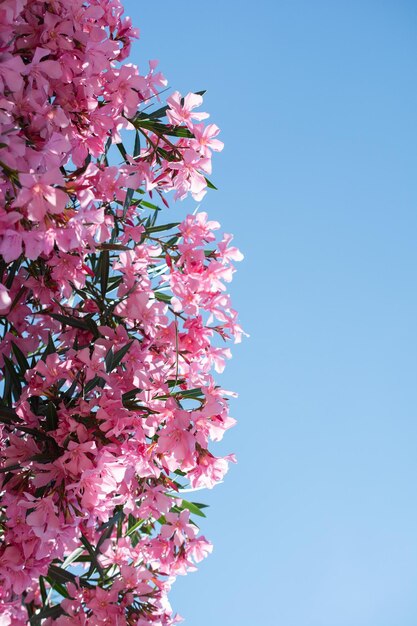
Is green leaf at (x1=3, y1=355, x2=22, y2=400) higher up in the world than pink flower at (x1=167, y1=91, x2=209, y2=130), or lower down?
lower down

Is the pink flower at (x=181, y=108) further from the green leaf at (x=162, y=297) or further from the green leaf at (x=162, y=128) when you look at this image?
the green leaf at (x=162, y=297)

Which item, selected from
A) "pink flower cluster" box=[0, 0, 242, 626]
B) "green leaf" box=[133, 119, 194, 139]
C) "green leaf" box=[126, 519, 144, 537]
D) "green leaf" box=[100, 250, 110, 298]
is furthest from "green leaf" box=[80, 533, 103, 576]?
"green leaf" box=[133, 119, 194, 139]

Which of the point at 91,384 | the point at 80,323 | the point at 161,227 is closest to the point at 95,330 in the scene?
the point at 80,323

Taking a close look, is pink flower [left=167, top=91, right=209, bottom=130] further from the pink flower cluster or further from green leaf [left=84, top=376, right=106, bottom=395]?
green leaf [left=84, top=376, right=106, bottom=395]

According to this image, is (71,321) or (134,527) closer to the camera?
(71,321)

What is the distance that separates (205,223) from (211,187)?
0.90ft

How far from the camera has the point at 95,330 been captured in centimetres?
160

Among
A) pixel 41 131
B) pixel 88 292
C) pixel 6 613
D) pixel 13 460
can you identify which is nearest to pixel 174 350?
pixel 88 292

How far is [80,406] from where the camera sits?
1364mm

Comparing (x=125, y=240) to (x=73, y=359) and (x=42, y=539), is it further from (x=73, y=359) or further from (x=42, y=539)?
(x=42, y=539)

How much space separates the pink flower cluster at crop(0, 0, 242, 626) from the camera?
49.9 inches

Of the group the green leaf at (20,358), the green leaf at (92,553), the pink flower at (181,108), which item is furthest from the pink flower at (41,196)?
the green leaf at (92,553)

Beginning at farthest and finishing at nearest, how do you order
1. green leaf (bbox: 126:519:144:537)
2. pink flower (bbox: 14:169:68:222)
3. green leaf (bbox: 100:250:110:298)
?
green leaf (bbox: 126:519:144:537) < green leaf (bbox: 100:250:110:298) < pink flower (bbox: 14:169:68:222)

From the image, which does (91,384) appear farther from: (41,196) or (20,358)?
(41,196)
